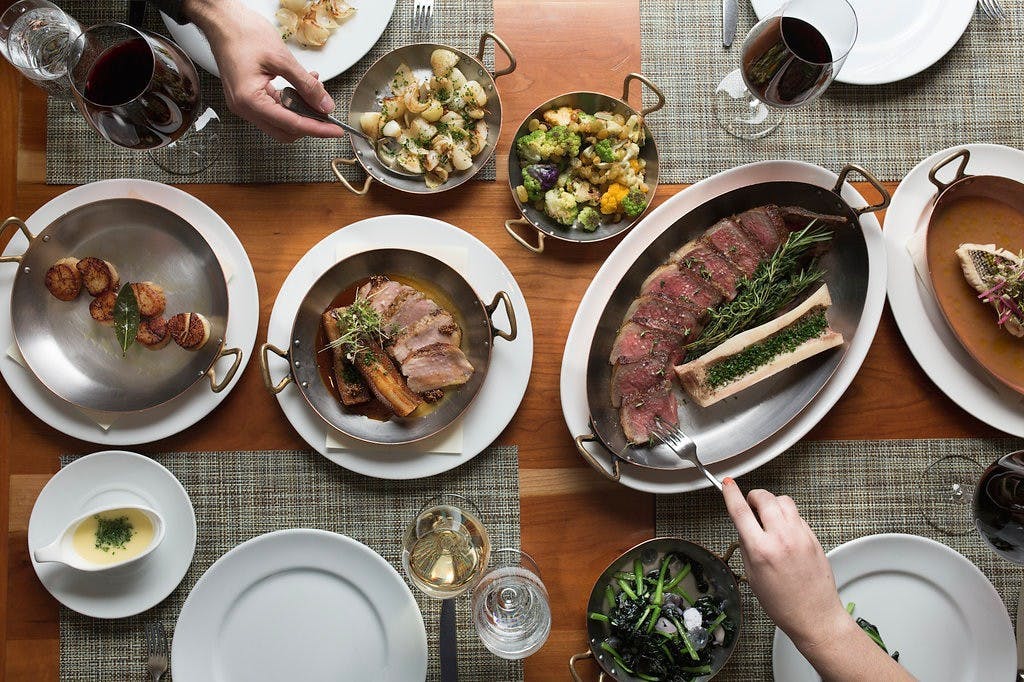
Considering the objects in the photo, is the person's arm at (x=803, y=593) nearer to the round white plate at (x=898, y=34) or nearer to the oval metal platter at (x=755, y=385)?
the oval metal platter at (x=755, y=385)

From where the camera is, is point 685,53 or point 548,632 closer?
A: point 548,632

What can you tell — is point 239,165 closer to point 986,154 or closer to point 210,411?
point 210,411

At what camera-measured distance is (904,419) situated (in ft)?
6.74

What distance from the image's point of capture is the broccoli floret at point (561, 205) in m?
1.94

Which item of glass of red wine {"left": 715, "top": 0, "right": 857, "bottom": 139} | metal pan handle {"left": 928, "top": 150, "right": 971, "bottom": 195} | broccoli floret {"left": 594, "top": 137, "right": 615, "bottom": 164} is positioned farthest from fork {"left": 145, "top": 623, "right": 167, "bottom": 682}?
Result: metal pan handle {"left": 928, "top": 150, "right": 971, "bottom": 195}

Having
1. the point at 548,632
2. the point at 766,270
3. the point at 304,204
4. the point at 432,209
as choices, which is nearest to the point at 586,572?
the point at 548,632

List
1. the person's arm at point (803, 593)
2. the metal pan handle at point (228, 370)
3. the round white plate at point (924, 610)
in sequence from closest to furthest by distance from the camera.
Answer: the person's arm at point (803, 593)
the metal pan handle at point (228, 370)
the round white plate at point (924, 610)

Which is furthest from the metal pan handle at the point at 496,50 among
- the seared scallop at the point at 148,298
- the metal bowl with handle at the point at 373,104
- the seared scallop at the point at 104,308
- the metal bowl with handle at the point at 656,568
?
the metal bowl with handle at the point at 656,568

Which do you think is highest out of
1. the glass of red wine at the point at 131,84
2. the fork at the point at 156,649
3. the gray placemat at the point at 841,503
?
the glass of red wine at the point at 131,84

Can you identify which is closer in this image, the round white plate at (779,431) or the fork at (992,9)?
the round white plate at (779,431)

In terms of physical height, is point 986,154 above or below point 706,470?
above

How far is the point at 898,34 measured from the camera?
204 centimetres

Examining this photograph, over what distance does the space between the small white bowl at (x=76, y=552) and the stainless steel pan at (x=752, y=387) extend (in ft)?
3.59

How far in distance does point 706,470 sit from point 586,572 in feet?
1.43
